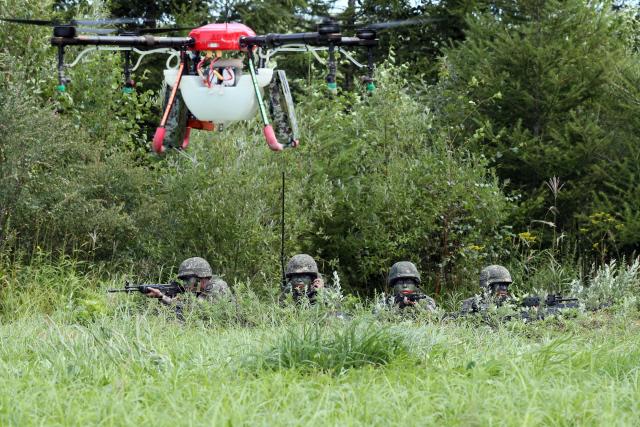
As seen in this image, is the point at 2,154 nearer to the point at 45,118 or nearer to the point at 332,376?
the point at 45,118

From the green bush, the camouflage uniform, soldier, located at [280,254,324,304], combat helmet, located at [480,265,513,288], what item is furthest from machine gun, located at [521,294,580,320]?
the green bush

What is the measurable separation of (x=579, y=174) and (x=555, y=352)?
9521 millimetres

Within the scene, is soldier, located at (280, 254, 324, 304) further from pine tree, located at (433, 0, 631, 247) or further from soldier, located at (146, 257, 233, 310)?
pine tree, located at (433, 0, 631, 247)

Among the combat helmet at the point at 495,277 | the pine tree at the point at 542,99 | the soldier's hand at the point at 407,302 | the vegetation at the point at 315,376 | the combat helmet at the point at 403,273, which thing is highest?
the pine tree at the point at 542,99

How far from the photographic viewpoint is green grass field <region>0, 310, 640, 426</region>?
5.20 meters

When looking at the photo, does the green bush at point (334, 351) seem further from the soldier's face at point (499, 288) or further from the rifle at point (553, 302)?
the soldier's face at point (499, 288)

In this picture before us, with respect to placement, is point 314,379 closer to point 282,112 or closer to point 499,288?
point 282,112

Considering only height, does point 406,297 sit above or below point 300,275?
below

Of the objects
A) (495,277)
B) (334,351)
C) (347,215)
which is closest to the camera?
(334,351)

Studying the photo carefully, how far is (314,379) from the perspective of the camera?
234 inches

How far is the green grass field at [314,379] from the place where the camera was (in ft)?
17.1

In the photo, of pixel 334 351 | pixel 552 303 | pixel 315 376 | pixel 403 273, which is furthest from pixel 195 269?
pixel 315 376

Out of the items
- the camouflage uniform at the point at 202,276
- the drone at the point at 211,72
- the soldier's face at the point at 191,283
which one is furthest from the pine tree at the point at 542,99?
the drone at the point at 211,72

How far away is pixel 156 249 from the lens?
12938 mm
